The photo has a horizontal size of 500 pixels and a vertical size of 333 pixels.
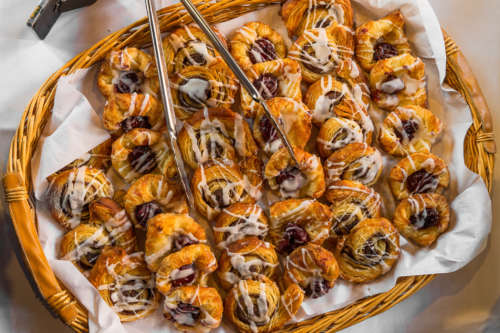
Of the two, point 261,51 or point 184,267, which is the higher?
point 261,51

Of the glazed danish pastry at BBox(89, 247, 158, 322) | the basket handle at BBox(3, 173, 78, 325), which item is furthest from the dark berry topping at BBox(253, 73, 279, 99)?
the basket handle at BBox(3, 173, 78, 325)

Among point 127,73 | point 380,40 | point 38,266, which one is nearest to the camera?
point 38,266

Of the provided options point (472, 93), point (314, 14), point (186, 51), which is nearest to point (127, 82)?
point (186, 51)

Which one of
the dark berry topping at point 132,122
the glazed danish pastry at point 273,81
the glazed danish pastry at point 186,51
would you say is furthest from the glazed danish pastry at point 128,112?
the glazed danish pastry at point 273,81

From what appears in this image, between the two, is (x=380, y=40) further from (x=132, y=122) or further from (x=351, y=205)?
(x=132, y=122)

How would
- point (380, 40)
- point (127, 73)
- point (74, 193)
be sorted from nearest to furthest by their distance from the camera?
point (74, 193) → point (127, 73) → point (380, 40)

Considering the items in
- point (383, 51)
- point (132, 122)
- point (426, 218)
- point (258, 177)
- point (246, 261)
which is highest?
point (132, 122)

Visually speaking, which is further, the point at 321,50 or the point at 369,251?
the point at 321,50

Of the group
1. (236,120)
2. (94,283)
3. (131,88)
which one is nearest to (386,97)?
(236,120)
